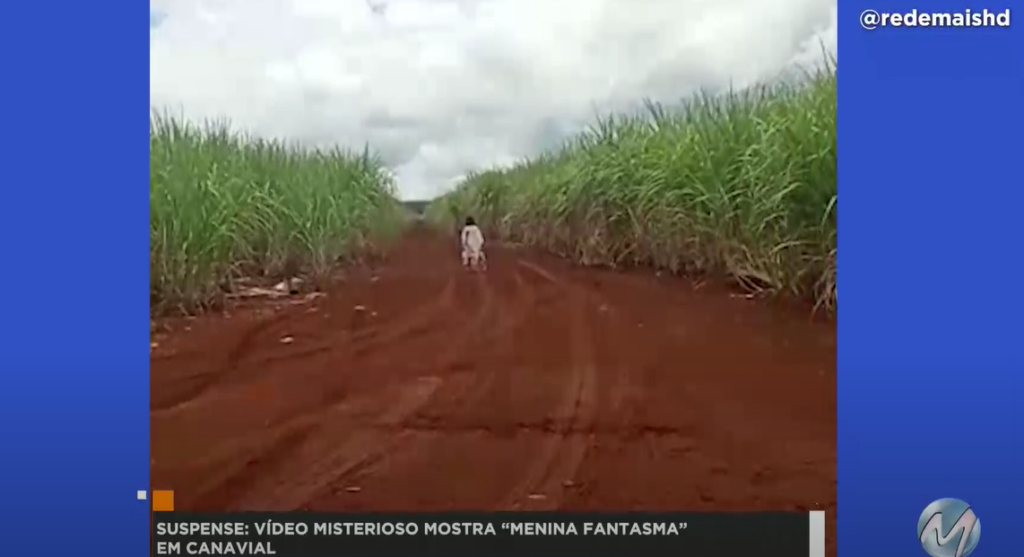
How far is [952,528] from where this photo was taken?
2076 mm

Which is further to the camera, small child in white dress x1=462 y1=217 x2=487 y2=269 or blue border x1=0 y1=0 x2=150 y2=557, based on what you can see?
small child in white dress x1=462 y1=217 x2=487 y2=269

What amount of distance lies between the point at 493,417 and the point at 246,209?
69cm

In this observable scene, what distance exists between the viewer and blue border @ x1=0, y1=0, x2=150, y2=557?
6.65ft

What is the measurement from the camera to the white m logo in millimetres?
2074

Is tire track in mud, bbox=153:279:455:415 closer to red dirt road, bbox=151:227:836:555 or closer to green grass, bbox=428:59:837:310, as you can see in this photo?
red dirt road, bbox=151:227:836:555

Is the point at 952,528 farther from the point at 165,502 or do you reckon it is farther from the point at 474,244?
the point at 165,502

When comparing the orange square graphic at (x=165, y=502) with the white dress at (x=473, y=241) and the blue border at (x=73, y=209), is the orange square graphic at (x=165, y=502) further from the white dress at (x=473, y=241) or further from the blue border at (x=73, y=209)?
the white dress at (x=473, y=241)

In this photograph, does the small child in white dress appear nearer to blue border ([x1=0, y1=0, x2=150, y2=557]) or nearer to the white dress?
the white dress

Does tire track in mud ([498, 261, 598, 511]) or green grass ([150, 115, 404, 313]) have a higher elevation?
green grass ([150, 115, 404, 313])

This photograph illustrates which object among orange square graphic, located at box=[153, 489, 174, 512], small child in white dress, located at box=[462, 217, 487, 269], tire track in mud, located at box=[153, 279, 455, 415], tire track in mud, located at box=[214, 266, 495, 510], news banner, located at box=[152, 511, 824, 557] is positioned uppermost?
small child in white dress, located at box=[462, 217, 487, 269]

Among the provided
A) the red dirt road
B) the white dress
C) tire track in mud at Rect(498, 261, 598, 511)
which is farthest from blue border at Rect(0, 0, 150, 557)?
tire track in mud at Rect(498, 261, 598, 511)

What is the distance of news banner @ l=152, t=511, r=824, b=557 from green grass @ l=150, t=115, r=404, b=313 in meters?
0.47

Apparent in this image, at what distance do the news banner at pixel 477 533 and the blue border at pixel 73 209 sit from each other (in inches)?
13.7

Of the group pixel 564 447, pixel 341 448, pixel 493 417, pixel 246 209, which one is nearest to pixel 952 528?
pixel 564 447
